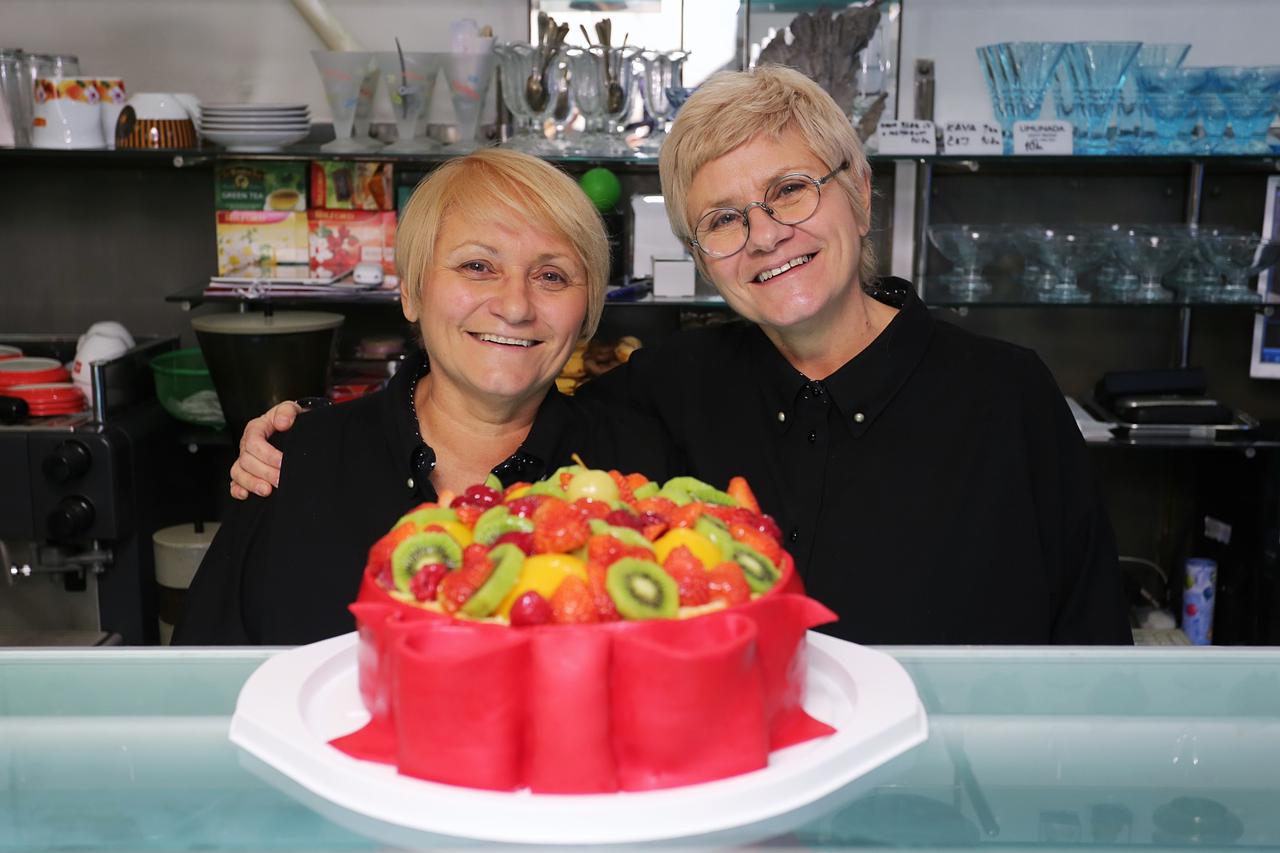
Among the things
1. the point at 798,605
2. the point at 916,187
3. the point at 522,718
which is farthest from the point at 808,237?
the point at 916,187

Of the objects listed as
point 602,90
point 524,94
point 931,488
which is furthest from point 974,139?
point 931,488

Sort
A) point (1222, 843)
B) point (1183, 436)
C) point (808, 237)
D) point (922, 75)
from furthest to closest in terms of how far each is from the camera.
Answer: point (922, 75)
point (1183, 436)
point (808, 237)
point (1222, 843)

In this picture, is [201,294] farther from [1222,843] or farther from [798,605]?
[1222,843]

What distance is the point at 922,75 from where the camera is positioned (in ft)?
11.7

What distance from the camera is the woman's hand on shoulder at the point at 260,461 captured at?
2027 mm

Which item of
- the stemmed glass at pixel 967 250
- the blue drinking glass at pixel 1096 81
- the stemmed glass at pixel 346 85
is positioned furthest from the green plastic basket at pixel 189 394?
the blue drinking glass at pixel 1096 81

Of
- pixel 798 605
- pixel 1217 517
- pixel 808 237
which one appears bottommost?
pixel 1217 517

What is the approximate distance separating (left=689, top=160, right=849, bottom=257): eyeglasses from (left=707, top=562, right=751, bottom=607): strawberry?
985 mm

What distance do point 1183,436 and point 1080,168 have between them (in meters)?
0.79

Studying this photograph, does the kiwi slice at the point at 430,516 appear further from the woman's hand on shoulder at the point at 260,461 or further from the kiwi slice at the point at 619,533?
the woman's hand on shoulder at the point at 260,461

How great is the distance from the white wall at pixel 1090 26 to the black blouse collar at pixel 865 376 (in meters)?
1.63

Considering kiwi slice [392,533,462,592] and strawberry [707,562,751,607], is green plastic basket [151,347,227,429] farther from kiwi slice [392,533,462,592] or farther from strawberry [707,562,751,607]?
strawberry [707,562,751,607]

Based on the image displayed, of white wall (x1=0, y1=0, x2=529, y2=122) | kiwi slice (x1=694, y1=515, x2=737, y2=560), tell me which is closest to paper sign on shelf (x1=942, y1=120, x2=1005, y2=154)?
white wall (x1=0, y1=0, x2=529, y2=122)

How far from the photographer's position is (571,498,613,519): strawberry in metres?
1.22
